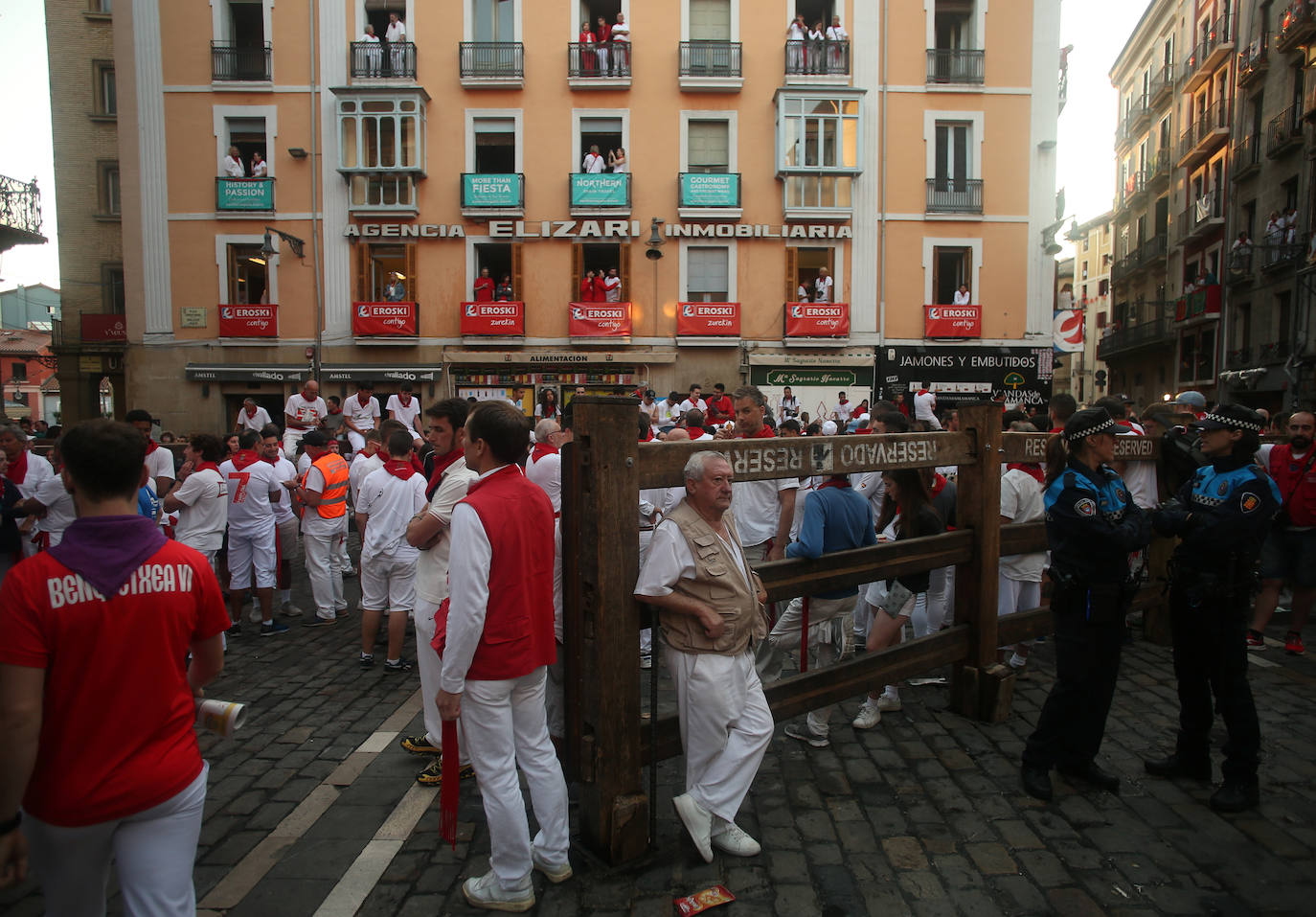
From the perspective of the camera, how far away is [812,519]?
409 centimetres

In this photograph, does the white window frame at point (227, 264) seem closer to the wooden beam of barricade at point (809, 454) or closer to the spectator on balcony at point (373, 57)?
the spectator on balcony at point (373, 57)

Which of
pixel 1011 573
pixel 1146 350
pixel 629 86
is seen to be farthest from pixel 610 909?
pixel 1146 350

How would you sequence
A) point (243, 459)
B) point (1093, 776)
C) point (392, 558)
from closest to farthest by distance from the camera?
point (1093, 776) → point (392, 558) → point (243, 459)

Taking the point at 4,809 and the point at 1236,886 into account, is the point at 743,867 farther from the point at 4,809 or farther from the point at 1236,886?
the point at 4,809

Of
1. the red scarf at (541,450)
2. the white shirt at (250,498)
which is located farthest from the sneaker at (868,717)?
the white shirt at (250,498)

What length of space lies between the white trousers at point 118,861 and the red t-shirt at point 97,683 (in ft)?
0.17

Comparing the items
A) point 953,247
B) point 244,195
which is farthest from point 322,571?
point 953,247

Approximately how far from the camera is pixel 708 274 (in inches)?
875

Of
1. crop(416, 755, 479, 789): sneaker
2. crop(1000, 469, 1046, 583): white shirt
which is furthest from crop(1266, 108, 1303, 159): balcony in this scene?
crop(416, 755, 479, 789): sneaker

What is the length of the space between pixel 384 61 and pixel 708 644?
77.4ft

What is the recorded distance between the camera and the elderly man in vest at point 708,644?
3.17 meters

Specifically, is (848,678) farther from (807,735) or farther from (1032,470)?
(1032,470)

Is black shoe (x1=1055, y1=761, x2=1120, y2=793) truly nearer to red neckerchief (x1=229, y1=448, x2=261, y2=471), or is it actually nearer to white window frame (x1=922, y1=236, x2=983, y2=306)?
red neckerchief (x1=229, y1=448, x2=261, y2=471)

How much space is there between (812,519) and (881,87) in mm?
21869
